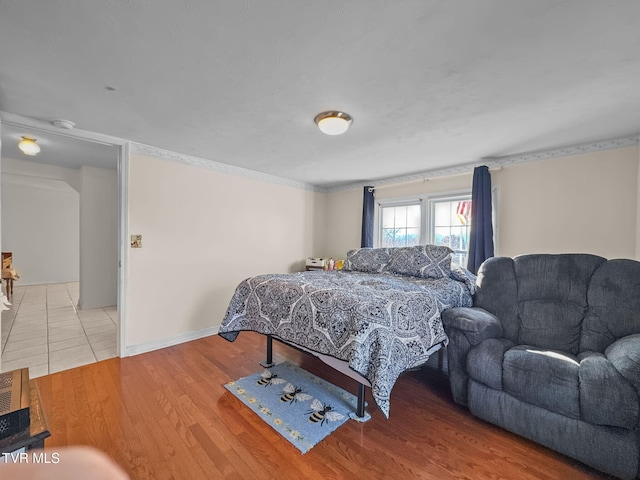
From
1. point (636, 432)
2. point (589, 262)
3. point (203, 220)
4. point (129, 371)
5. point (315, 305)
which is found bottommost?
point (129, 371)

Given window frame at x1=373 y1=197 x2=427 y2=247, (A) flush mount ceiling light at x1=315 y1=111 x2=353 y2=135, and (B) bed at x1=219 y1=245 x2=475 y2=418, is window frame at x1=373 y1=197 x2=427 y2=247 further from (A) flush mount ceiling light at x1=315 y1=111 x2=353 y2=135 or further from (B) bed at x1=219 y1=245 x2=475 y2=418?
(A) flush mount ceiling light at x1=315 y1=111 x2=353 y2=135

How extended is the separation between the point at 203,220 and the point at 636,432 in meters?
3.98

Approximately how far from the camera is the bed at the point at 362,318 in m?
1.79

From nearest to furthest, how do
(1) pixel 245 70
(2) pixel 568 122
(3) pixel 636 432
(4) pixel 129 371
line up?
(3) pixel 636 432
(1) pixel 245 70
(2) pixel 568 122
(4) pixel 129 371

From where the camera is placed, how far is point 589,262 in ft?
7.07

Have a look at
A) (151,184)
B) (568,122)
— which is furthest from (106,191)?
(568,122)

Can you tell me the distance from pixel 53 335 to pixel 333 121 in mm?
4155

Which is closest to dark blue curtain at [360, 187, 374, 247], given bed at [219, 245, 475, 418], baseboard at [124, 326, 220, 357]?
bed at [219, 245, 475, 418]

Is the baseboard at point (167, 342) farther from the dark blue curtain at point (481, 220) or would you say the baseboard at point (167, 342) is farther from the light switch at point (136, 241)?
the dark blue curtain at point (481, 220)

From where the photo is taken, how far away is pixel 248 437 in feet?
5.89

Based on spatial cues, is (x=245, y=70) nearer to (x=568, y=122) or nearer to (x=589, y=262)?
(x=568, y=122)

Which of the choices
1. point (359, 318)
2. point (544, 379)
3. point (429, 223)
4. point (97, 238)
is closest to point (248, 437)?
point (359, 318)

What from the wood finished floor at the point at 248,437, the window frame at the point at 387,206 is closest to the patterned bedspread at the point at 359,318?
the wood finished floor at the point at 248,437

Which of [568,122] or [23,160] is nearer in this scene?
[568,122]
